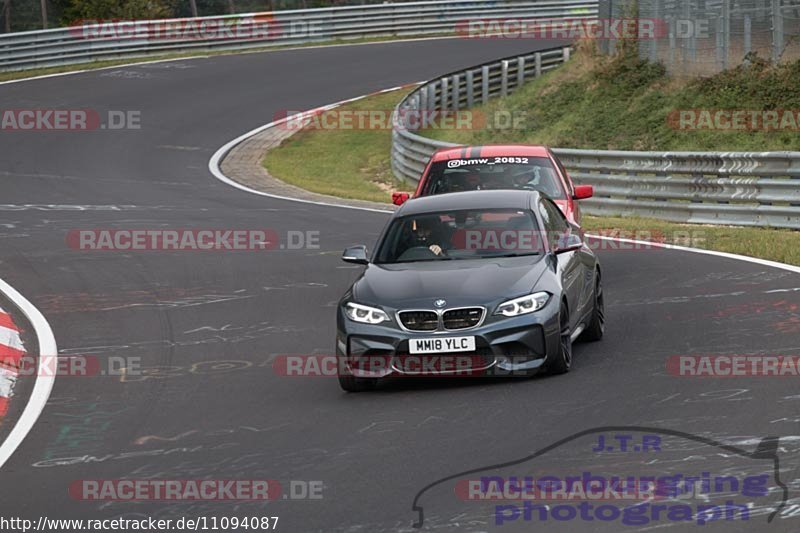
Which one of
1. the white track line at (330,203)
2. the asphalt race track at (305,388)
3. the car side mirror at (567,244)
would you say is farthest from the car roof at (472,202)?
the white track line at (330,203)

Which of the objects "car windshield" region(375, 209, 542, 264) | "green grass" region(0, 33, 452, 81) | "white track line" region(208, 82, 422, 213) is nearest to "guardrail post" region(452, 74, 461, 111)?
"white track line" region(208, 82, 422, 213)

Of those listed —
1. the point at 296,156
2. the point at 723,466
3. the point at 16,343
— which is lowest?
the point at 296,156

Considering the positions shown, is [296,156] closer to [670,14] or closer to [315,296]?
[670,14]

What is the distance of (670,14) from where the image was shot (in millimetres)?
31625

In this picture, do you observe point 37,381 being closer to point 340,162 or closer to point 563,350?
point 563,350

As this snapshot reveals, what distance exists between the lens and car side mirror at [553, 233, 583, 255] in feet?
35.5

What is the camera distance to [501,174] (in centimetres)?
1534

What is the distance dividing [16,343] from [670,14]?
880 inches

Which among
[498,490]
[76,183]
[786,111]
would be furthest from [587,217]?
[498,490]

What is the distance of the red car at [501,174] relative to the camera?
1522 cm

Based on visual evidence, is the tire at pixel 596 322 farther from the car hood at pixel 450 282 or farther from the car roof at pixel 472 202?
the car hood at pixel 450 282

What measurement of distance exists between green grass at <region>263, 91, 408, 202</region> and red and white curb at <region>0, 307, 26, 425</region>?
12.5 metres

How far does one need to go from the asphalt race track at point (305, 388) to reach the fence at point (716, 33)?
1110 centimetres

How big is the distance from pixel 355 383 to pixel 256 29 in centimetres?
3896
